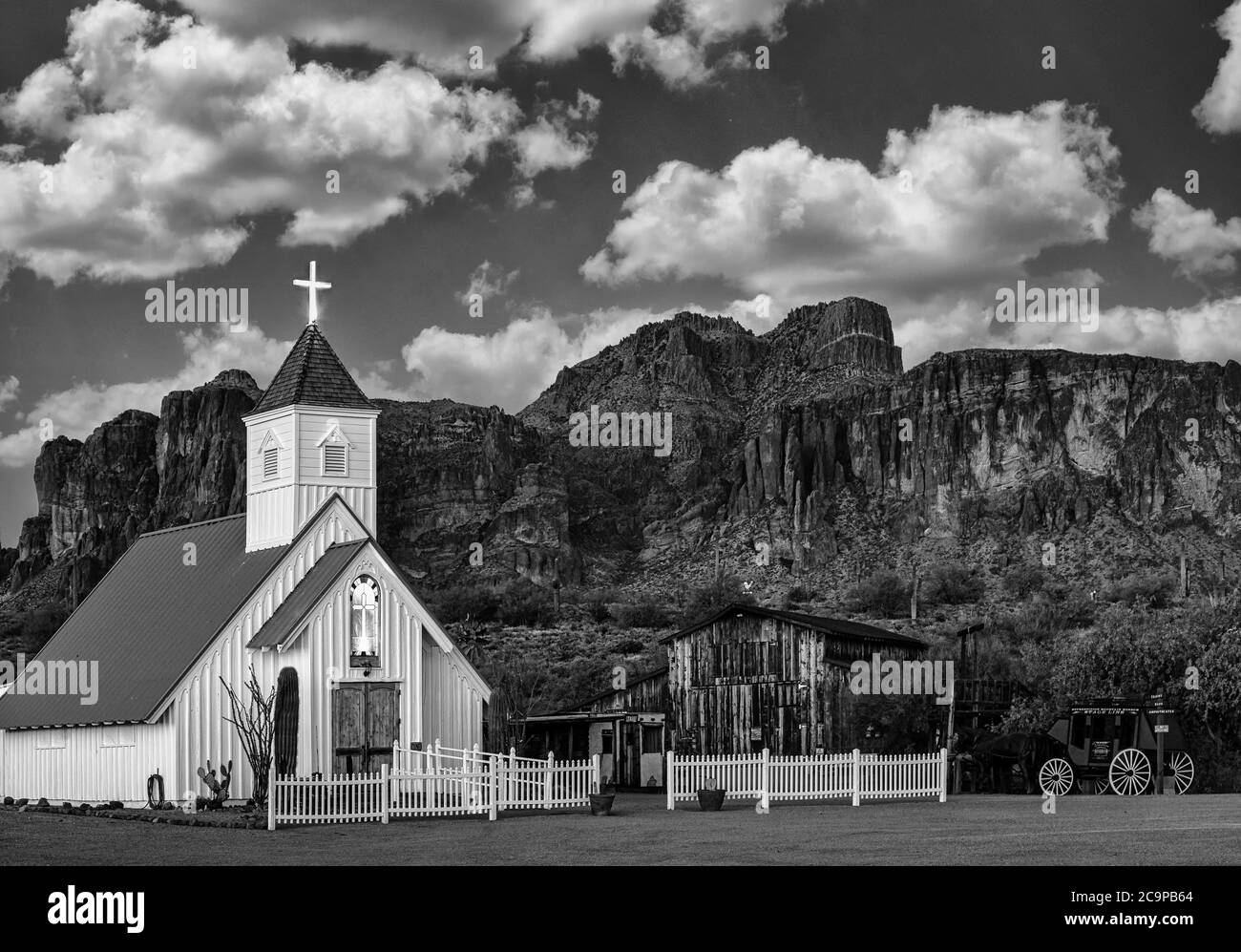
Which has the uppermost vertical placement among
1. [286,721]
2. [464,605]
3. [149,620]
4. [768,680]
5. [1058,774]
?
[464,605]

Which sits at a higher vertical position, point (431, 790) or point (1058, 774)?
point (431, 790)

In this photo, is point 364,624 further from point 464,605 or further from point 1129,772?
point 464,605

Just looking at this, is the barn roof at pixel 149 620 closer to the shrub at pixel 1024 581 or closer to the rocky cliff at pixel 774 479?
the shrub at pixel 1024 581

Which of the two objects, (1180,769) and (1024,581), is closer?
(1180,769)

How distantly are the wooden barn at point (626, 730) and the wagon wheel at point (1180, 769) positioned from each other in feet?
48.3

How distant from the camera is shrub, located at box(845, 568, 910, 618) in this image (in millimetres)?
108750

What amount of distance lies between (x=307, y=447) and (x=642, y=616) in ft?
234

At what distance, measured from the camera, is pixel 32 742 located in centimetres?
4166

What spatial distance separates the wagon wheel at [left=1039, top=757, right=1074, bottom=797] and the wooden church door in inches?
677

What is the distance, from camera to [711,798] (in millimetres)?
34094

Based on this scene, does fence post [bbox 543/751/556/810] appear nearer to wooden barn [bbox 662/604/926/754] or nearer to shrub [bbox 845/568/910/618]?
wooden barn [bbox 662/604/926/754]

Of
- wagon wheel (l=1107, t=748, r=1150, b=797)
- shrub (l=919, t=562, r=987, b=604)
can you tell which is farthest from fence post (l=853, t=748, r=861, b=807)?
shrub (l=919, t=562, r=987, b=604)

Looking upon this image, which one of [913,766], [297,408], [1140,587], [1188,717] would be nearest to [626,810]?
[913,766]

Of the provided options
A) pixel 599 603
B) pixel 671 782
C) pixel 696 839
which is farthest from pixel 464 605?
pixel 696 839
